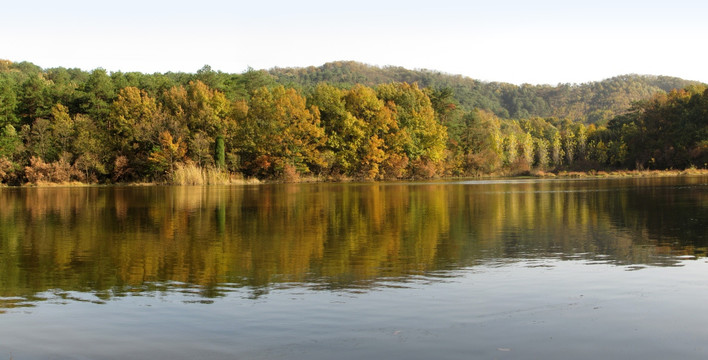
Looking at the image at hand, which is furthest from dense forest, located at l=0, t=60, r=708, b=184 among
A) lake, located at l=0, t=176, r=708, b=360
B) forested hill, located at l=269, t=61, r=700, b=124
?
forested hill, located at l=269, t=61, r=700, b=124

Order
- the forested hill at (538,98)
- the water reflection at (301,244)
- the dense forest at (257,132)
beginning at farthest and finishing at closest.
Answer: the forested hill at (538,98) < the dense forest at (257,132) < the water reflection at (301,244)

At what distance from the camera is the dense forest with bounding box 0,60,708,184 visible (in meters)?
67.2

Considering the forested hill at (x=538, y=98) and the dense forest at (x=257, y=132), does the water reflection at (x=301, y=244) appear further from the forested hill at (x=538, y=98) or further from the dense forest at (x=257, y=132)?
the forested hill at (x=538, y=98)

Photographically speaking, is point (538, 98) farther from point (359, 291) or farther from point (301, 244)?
point (359, 291)

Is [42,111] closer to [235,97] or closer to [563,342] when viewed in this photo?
[235,97]

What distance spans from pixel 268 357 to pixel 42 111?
74712 millimetres

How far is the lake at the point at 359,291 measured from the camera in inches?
266

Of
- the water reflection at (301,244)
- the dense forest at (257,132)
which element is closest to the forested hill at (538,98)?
the dense forest at (257,132)

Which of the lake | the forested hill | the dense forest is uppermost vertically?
the forested hill

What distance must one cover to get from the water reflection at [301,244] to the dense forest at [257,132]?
4198 centimetres

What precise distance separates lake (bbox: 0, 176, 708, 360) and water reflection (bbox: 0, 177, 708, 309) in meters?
0.07

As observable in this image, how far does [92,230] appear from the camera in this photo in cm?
1869

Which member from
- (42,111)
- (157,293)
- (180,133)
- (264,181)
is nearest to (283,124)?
(264,181)

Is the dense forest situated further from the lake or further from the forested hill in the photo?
the forested hill
